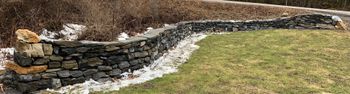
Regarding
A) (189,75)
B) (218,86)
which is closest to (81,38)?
(189,75)

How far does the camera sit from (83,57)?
21.2 feet

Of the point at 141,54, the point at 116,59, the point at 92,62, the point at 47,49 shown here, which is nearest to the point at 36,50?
the point at 47,49

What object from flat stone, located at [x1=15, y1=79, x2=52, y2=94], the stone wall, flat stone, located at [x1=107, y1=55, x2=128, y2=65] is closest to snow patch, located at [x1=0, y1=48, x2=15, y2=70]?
the stone wall

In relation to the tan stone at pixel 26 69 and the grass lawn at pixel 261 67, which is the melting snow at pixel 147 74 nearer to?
the grass lawn at pixel 261 67

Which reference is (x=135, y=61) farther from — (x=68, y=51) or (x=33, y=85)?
(x=33, y=85)

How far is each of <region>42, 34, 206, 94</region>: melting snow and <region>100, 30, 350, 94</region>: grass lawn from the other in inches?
7.7

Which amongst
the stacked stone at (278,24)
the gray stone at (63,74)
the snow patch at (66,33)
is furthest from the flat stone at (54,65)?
the stacked stone at (278,24)

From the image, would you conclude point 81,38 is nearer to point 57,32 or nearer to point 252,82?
point 57,32

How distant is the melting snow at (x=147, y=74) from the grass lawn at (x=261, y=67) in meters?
0.20

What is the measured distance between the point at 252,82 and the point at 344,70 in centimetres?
225

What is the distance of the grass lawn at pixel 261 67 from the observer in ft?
21.8

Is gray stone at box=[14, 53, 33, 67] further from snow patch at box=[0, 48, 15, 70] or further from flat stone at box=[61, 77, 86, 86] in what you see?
snow patch at box=[0, 48, 15, 70]

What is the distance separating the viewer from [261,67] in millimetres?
8164

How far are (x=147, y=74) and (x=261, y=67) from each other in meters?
2.22
